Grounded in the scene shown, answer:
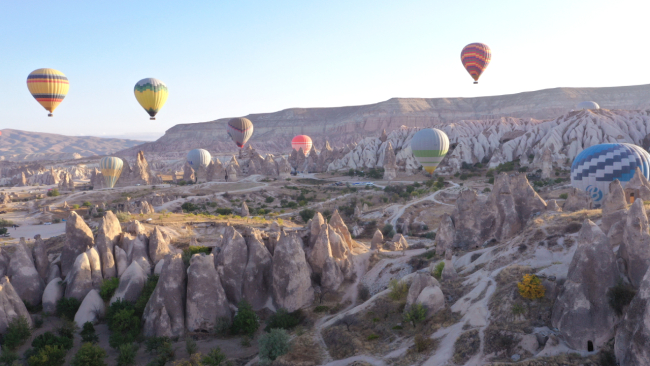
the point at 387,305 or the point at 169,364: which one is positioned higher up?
the point at 387,305

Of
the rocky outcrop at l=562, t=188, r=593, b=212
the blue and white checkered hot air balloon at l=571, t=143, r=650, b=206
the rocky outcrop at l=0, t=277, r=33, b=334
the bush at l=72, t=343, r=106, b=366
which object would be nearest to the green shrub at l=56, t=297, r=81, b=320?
the rocky outcrop at l=0, t=277, r=33, b=334

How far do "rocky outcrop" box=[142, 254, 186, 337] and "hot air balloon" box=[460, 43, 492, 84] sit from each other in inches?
2379

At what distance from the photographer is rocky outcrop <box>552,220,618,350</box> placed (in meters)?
11.4

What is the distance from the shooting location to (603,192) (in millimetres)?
32844

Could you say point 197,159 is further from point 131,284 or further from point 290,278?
point 290,278

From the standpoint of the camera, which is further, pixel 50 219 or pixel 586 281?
pixel 50 219

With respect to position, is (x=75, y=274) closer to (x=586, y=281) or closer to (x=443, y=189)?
(x=586, y=281)

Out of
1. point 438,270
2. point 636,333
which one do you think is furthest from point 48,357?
point 636,333

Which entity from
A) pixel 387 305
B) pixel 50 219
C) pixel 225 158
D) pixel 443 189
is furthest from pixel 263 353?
pixel 225 158

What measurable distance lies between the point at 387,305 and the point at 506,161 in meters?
70.0

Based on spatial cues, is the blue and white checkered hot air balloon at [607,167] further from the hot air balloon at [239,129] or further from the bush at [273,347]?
the hot air balloon at [239,129]

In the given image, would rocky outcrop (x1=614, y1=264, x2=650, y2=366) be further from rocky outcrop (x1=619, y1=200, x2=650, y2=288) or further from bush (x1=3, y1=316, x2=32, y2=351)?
bush (x1=3, y1=316, x2=32, y2=351)

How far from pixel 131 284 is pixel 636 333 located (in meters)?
19.9

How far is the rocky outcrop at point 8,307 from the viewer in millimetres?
17625
